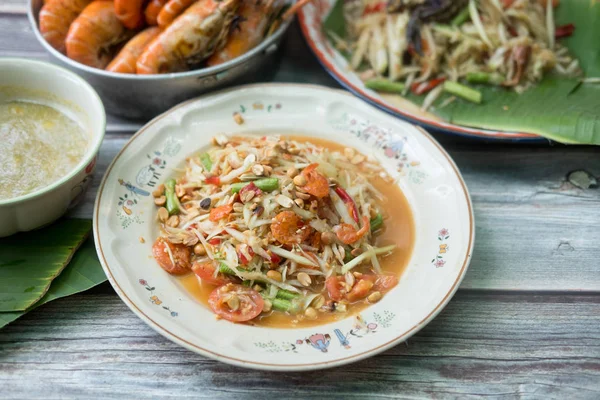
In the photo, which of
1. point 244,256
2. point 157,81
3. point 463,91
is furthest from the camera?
point 463,91

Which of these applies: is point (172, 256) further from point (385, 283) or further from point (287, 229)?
point (385, 283)

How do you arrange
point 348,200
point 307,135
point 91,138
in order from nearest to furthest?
point 348,200 < point 91,138 < point 307,135

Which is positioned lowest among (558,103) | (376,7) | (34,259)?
(34,259)

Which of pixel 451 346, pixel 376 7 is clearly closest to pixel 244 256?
pixel 451 346

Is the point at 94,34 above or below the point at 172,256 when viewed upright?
above

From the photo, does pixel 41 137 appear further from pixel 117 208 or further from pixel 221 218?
pixel 221 218

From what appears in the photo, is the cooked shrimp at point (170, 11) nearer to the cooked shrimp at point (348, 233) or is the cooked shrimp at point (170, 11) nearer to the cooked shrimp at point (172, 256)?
the cooked shrimp at point (172, 256)

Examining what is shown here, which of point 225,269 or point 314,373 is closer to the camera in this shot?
point 314,373

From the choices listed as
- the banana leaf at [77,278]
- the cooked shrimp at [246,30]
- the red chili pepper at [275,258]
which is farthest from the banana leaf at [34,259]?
the cooked shrimp at [246,30]
